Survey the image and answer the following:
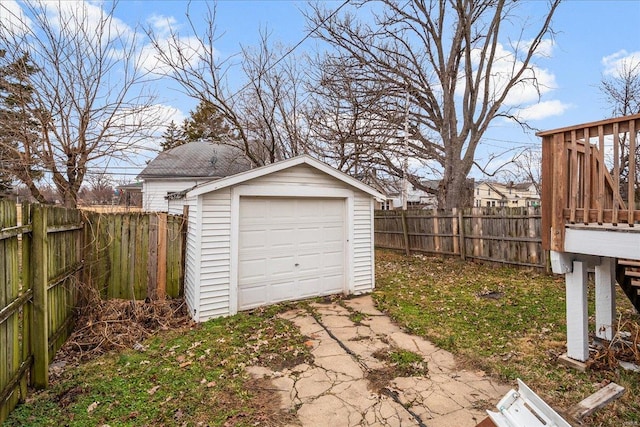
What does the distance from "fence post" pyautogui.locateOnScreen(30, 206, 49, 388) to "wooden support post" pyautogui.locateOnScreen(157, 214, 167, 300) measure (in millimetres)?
2827

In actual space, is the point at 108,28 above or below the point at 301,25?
below

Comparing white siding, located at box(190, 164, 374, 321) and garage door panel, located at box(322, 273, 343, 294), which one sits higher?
white siding, located at box(190, 164, 374, 321)

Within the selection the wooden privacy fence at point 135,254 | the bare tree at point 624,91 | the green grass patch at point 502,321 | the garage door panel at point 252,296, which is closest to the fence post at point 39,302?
the wooden privacy fence at point 135,254

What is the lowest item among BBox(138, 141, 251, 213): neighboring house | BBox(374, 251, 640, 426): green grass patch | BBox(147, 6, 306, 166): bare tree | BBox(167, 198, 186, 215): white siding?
BBox(374, 251, 640, 426): green grass patch

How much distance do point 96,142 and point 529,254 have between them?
1012cm

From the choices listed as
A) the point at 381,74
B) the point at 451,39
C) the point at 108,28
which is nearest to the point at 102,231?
the point at 108,28

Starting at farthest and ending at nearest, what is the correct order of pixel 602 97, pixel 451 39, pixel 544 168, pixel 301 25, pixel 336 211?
pixel 602 97
pixel 451 39
pixel 301 25
pixel 336 211
pixel 544 168

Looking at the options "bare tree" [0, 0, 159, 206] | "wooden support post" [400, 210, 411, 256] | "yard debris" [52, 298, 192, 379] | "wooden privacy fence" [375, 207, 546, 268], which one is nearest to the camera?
"yard debris" [52, 298, 192, 379]

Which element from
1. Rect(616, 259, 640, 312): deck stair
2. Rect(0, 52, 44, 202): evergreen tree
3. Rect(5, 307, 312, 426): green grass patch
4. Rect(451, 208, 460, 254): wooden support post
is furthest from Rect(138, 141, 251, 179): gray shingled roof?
Rect(616, 259, 640, 312): deck stair

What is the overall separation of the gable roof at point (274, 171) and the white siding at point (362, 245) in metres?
0.28

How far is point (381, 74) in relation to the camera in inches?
527

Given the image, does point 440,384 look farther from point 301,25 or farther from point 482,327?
point 301,25

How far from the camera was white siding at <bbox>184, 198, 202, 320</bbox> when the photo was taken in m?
5.44

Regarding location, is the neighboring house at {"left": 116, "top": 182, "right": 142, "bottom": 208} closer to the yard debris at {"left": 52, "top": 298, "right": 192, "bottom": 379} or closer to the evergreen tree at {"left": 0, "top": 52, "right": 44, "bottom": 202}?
the evergreen tree at {"left": 0, "top": 52, "right": 44, "bottom": 202}
